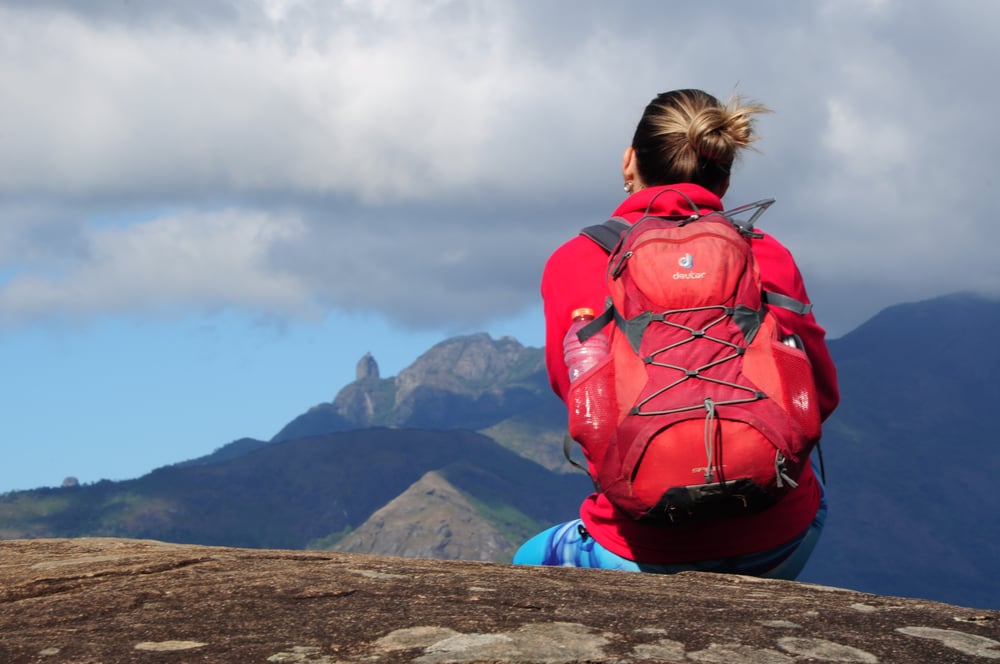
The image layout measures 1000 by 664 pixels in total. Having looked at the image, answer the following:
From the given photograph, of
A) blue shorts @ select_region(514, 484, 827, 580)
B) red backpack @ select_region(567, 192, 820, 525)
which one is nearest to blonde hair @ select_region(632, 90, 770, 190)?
red backpack @ select_region(567, 192, 820, 525)

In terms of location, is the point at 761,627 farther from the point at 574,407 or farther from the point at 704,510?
the point at 574,407

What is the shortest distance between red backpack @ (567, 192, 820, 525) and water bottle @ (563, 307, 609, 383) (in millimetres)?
71

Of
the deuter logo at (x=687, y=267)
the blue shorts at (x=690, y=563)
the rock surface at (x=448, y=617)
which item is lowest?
the rock surface at (x=448, y=617)

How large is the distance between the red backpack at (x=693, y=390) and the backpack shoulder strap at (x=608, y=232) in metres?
0.31

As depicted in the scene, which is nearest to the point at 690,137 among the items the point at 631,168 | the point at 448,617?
the point at 631,168

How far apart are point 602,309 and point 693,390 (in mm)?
1050

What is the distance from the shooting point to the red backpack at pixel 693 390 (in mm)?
7234

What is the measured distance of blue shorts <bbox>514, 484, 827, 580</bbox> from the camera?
324 inches

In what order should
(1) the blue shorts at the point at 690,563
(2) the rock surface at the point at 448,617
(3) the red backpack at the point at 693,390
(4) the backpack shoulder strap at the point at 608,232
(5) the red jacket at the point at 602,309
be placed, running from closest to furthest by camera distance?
(2) the rock surface at the point at 448,617
(3) the red backpack at the point at 693,390
(5) the red jacket at the point at 602,309
(1) the blue shorts at the point at 690,563
(4) the backpack shoulder strap at the point at 608,232

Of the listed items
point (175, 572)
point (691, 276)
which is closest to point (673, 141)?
point (691, 276)

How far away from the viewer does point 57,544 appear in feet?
34.3

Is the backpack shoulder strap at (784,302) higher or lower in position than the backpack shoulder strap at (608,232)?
lower

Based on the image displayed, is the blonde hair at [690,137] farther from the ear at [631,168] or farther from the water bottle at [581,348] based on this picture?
the water bottle at [581,348]

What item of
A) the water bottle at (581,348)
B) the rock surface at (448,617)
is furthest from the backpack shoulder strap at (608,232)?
the rock surface at (448,617)
